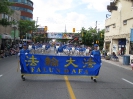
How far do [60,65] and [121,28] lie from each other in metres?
26.2

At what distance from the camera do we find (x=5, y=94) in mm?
7340

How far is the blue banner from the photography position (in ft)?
33.7

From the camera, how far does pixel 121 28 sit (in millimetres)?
34625

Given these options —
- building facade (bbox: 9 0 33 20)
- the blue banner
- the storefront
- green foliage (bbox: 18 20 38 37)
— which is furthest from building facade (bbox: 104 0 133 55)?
building facade (bbox: 9 0 33 20)

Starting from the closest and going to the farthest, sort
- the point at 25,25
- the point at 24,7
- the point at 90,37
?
the point at 25,25, the point at 90,37, the point at 24,7

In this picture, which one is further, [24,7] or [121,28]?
[24,7]

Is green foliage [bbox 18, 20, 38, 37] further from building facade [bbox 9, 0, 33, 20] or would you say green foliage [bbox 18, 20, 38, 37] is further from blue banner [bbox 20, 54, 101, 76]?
blue banner [bbox 20, 54, 101, 76]

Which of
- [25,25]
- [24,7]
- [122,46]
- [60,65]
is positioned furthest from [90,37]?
[60,65]

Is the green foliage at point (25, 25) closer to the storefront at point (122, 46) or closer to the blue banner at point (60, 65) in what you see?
the storefront at point (122, 46)

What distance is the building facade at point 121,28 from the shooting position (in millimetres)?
31373

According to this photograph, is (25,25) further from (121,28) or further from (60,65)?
(60,65)

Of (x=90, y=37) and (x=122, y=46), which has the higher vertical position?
(x=90, y=37)

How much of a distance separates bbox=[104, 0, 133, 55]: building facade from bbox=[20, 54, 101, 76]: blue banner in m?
19.4

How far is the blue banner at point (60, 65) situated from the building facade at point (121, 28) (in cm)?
1942
